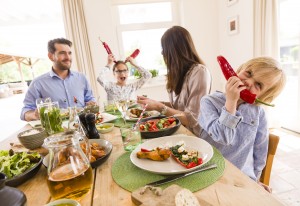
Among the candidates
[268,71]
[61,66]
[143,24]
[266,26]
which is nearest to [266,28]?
[266,26]

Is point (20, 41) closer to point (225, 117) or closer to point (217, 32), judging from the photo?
point (217, 32)

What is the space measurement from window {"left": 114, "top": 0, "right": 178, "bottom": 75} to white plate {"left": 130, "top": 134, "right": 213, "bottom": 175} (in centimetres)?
332

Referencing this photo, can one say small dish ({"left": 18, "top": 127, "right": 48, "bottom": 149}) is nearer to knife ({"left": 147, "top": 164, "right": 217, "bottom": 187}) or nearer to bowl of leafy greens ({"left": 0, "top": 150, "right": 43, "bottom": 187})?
bowl of leafy greens ({"left": 0, "top": 150, "right": 43, "bottom": 187})

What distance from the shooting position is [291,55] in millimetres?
3104

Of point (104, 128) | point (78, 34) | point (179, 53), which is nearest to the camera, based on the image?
point (104, 128)

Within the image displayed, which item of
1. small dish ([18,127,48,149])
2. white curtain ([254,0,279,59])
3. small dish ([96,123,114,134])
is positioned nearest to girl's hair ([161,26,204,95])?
small dish ([96,123,114,134])

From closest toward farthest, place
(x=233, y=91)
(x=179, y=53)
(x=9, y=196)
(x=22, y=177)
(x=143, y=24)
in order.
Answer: (x=9, y=196), (x=22, y=177), (x=233, y=91), (x=179, y=53), (x=143, y=24)

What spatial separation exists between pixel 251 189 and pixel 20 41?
886 cm

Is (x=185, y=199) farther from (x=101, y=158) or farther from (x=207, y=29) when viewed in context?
(x=207, y=29)

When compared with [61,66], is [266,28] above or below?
above

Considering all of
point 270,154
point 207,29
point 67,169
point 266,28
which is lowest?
point 270,154

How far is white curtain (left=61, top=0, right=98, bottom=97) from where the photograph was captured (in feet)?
11.5

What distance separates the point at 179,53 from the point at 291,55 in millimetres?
2456

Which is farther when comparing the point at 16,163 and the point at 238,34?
the point at 238,34
